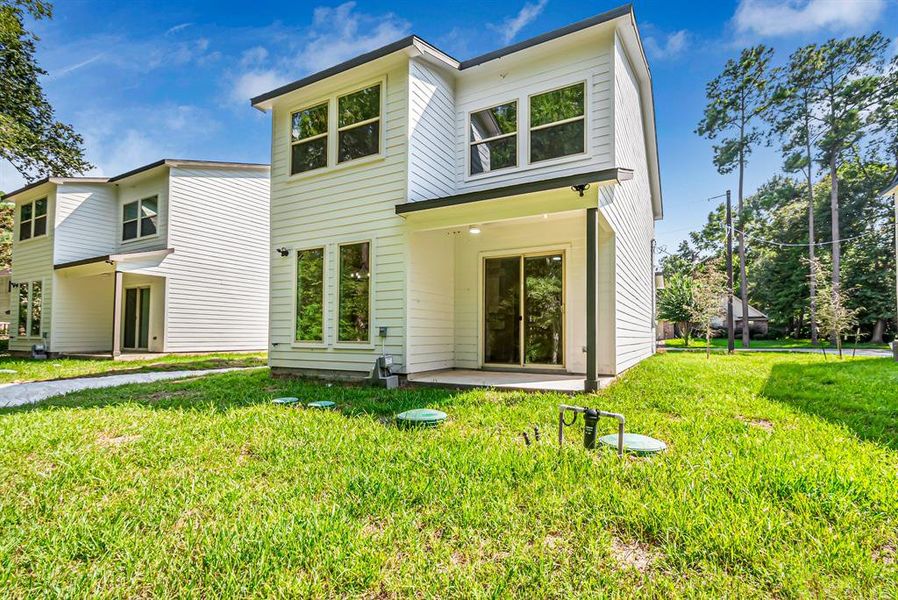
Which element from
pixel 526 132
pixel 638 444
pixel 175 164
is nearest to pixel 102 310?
pixel 175 164

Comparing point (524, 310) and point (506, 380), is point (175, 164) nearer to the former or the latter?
point (524, 310)

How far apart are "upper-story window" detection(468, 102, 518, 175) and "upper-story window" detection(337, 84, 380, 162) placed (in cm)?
184

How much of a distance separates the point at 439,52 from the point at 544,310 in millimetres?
4858

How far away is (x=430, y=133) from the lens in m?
7.51

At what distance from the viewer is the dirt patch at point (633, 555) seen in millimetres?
1989

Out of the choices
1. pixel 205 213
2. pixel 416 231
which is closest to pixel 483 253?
pixel 416 231

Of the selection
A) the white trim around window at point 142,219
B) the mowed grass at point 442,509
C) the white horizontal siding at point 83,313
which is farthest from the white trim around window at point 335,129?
the white horizontal siding at point 83,313

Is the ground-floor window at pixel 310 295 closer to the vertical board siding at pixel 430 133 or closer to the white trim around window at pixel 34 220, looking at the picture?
the vertical board siding at pixel 430 133

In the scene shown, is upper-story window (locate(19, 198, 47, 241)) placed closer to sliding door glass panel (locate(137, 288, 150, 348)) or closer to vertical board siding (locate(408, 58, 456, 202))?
sliding door glass panel (locate(137, 288, 150, 348))

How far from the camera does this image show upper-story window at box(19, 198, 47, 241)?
45.3 ft

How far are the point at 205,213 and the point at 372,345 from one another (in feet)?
31.0

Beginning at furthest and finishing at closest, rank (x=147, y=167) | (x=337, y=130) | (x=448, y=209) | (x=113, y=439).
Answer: (x=147, y=167) → (x=337, y=130) → (x=448, y=209) → (x=113, y=439)

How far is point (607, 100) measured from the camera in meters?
6.80

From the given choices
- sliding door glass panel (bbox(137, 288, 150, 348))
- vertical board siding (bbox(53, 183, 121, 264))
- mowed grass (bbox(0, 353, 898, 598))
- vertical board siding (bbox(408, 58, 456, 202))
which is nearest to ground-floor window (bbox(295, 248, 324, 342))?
vertical board siding (bbox(408, 58, 456, 202))
